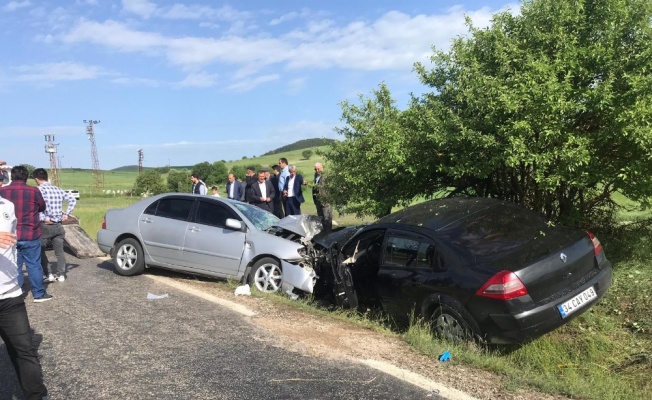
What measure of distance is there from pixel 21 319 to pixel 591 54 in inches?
300

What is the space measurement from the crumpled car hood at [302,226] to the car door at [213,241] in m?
0.69

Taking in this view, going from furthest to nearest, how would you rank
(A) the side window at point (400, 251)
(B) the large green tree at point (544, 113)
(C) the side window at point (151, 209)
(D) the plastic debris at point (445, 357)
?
(C) the side window at point (151, 209) < (B) the large green tree at point (544, 113) < (A) the side window at point (400, 251) < (D) the plastic debris at point (445, 357)

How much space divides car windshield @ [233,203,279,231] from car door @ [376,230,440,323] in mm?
2863

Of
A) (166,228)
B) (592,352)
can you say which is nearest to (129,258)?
(166,228)

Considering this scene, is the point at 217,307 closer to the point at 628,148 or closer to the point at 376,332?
the point at 376,332

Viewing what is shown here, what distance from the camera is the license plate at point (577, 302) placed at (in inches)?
196

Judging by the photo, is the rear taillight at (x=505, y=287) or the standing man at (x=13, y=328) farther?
the rear taillight at (x=505, y=287)

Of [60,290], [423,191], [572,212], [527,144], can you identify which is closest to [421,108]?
[423,191]

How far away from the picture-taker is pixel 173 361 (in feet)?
15.6

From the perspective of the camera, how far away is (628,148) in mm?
6941

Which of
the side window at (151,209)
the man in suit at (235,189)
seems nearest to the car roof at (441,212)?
the side window at (151,209)

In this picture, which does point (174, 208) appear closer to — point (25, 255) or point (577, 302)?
point (25, 255)

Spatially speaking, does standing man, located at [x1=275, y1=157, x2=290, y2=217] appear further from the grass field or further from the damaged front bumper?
the grass field

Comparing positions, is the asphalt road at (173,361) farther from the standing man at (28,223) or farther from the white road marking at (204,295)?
the standing man at (28,223)
